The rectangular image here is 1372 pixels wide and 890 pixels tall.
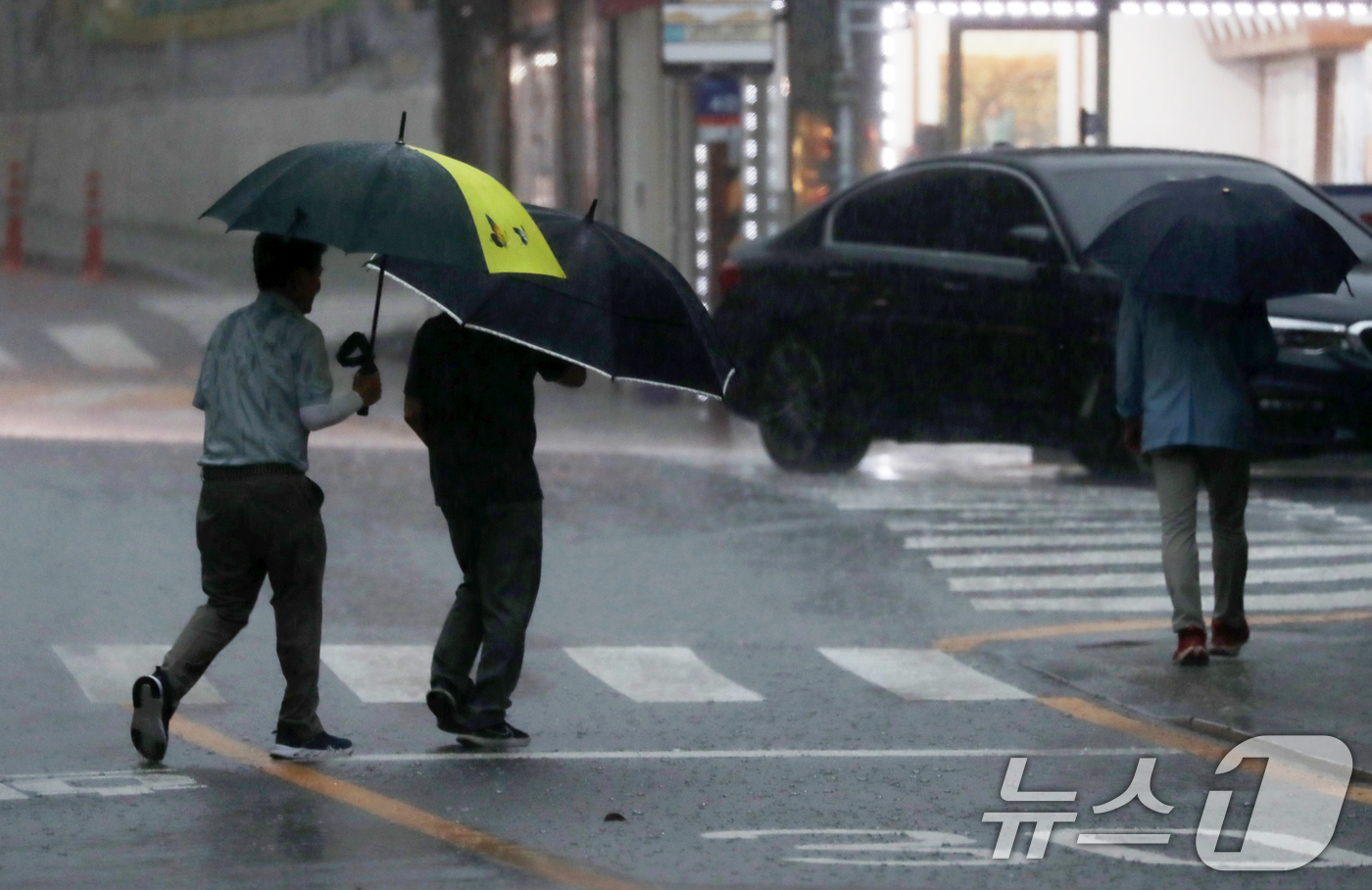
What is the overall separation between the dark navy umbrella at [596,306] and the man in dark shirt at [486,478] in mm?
272

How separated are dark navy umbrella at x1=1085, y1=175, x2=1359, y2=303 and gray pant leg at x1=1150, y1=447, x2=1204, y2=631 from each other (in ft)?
2.07

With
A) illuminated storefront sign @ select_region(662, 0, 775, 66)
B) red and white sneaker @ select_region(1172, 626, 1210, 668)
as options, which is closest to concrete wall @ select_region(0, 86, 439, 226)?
illuminated storefront sign @ select_region(662, 0, 775, 66)

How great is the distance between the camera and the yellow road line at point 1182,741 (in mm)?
7145

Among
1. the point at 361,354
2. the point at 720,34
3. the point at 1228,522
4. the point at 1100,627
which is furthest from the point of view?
the point at 720,34

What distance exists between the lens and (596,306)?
741cm

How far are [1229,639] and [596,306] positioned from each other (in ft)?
10.2

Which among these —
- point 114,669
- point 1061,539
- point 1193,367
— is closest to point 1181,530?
point 1193,367

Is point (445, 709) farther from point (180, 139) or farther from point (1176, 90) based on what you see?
point (180, 139)

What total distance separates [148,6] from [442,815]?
1330 inches

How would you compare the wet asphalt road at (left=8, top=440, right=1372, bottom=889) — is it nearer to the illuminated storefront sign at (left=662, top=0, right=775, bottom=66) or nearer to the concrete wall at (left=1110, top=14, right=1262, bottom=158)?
the illuminated storefront sign at (left=662, top=0, right=775, bottom=66)

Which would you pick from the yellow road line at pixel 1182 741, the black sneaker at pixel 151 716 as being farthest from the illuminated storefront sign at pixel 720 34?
the black sneaker at pixel 151 716

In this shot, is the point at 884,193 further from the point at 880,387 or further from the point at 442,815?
the point at 442,815

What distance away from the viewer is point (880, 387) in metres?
14.3

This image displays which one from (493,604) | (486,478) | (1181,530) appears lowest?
(1181,530)
